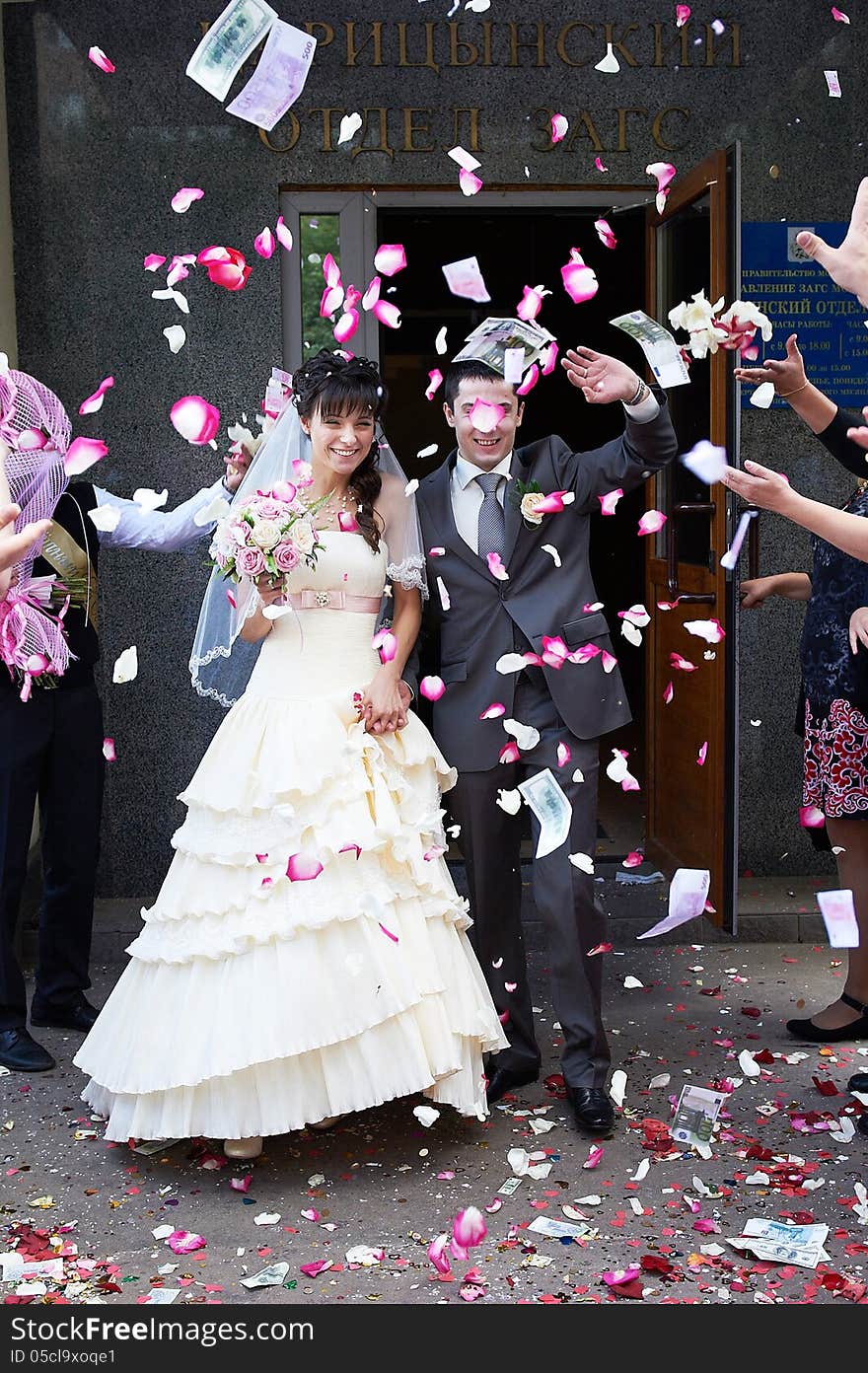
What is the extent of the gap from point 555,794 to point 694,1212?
1116 mm

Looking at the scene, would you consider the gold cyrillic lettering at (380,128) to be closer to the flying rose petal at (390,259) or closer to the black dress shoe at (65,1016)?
the flying rose petal at (390,259)

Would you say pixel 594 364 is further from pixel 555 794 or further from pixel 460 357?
pixel 555 794

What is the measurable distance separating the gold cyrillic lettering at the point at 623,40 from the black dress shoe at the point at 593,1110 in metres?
3.89

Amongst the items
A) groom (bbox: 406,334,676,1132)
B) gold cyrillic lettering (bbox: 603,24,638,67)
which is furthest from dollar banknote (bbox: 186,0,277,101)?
groom (bbox: 406,334,676,1132)

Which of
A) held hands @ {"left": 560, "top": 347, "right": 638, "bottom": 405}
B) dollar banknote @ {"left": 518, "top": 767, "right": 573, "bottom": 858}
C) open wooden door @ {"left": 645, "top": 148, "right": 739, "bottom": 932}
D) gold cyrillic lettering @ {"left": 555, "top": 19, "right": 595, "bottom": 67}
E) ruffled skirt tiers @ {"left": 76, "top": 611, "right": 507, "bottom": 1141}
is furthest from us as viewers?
gold cyrillic lettering @ {"left": 555, "top": 19, "right": 595, "bottom": 67}

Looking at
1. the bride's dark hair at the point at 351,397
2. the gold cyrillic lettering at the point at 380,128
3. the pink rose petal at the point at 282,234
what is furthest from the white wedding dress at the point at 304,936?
the gold cyrillic lettering at the point at 380,128

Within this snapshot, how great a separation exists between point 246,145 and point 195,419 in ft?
3.73

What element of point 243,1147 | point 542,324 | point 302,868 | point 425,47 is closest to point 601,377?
point 302,868

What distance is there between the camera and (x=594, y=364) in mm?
3867

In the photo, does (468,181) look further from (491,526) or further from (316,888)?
(316,888)

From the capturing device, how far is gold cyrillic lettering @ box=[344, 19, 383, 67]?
18.3 feet

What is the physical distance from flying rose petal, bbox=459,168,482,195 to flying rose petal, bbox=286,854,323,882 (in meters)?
2.74

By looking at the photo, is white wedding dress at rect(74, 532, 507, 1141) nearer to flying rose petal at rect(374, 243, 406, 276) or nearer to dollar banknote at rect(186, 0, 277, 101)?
flying rose petal at rect(374, 243, 406, 276)

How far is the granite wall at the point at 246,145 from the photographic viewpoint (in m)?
5.56
